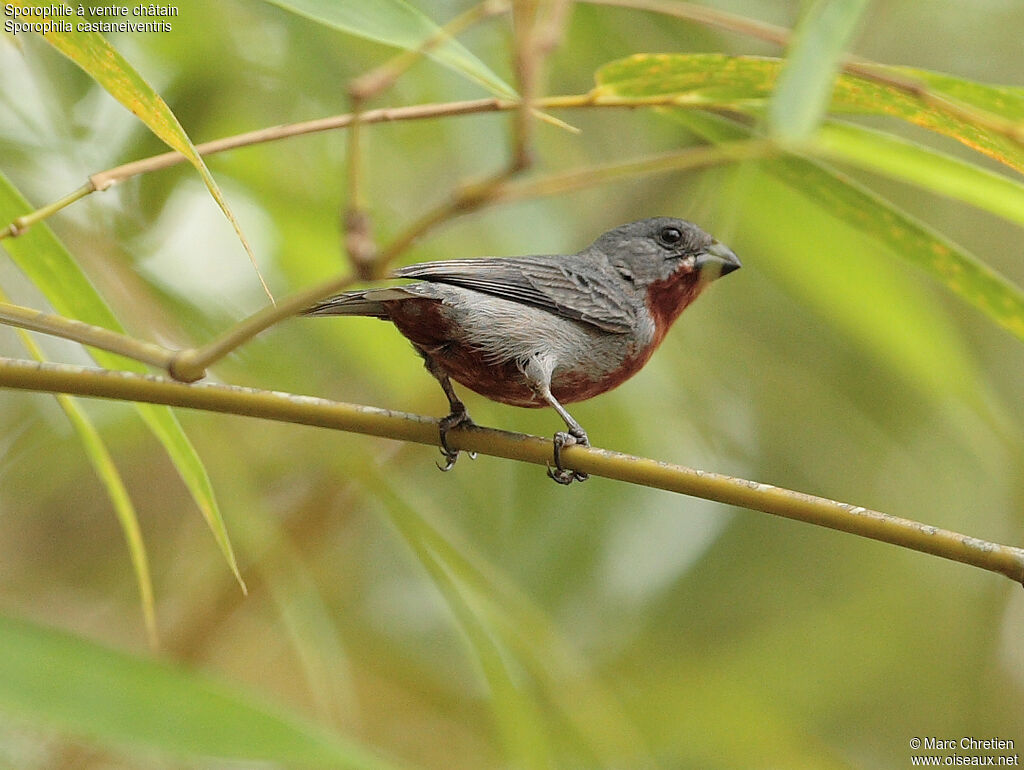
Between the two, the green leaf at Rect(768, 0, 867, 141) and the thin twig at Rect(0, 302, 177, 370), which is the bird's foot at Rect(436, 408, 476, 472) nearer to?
the thin twig at Rect(0, 302, 177, 370)

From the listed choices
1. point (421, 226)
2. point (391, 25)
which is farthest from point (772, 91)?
point (421, 226)

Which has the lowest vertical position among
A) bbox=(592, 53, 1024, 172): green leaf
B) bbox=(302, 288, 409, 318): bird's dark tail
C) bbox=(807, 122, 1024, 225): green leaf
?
bbox=(302, 288, 409, 318): bird's dark tail

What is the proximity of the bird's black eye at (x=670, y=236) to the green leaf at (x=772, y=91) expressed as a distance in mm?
1406

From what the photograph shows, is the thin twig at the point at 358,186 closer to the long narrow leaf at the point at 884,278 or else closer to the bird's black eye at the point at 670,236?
the long narrow leaf at the point at 884,278

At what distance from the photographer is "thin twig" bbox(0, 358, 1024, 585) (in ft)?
5.57

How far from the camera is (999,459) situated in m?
3.78

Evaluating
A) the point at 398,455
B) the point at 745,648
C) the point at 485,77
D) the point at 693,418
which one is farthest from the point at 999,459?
the point at 485,77

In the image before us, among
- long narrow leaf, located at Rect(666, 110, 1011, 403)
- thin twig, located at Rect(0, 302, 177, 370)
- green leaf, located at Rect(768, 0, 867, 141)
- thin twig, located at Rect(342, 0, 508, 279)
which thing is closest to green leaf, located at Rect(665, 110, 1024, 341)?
long narrow leaf, located at Rect(666, 110, 1011, 403)

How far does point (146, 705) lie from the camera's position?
1.97 metres

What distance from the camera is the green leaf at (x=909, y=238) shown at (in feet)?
7.84

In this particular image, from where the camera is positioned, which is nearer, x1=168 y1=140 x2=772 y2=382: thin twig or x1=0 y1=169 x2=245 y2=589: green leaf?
x1=168 y1=140 x2=772 y2=382: thin twig

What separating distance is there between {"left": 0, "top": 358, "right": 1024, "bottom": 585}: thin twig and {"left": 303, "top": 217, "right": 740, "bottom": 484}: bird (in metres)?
0.91

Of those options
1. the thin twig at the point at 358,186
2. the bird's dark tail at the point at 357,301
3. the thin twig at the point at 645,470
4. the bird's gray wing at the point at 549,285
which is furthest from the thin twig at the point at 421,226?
the bird's gray wing at the point at 549,285

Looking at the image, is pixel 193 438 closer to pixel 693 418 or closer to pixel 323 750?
pixel 323 750
